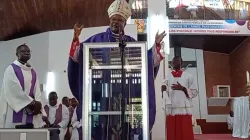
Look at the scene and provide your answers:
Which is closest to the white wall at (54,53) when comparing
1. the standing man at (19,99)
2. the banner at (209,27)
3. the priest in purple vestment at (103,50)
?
the banner at (209,27)

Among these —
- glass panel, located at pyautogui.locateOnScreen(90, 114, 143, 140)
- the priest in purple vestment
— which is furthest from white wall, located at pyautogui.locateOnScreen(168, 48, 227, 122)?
glass panel, located at pyautogui.locateOnScreen(90, 114, 143, 140)

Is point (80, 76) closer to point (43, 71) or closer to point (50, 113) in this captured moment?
point (50, 113)

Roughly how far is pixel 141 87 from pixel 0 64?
568cm

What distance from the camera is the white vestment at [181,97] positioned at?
4547 mm

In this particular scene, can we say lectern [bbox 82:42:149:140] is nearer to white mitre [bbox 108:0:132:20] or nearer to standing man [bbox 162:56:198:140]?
white mitre [bbox 108:0:132:20]

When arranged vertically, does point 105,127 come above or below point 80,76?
below

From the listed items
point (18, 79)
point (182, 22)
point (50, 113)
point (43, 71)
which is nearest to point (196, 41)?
point (182, 22)

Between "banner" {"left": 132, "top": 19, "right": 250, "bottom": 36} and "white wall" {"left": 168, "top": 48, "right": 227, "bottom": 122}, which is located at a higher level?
"banner" {"left": 132, "top": 19, "right": 250, "bottom": 36}

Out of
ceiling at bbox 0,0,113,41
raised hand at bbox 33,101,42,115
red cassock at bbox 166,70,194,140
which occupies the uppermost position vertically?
ceiling at bbox 0,0,113,41

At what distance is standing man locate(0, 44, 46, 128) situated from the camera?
9.72ft

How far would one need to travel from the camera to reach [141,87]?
2.42 meters

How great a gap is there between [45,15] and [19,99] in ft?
13.5

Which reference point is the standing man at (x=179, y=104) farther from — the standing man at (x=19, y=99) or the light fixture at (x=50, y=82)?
the light fixture at (x=50, y=82)

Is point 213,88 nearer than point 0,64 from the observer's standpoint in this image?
No
